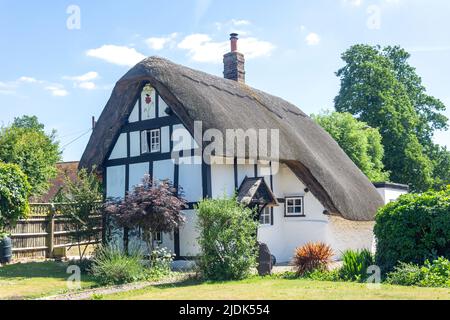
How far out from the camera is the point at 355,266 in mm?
12281

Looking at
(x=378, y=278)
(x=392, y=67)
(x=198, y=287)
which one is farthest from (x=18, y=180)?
(x=392, y=67)

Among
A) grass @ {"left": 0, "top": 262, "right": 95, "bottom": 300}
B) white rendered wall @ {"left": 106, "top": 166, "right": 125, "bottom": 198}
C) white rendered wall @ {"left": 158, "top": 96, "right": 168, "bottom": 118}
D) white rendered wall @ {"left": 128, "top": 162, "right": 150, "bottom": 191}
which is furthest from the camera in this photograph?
white rendered wall @ {"left": 106, "top": 166, "right": 125, "bottom": 198}

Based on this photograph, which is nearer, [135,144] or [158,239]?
[158,239]

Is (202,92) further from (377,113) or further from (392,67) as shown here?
(392,67)

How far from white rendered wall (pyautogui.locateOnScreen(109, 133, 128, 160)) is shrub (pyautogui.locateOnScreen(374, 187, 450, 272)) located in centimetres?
876

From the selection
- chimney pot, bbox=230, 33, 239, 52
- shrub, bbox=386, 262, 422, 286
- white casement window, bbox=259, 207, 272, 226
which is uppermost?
chimney pot, bbox=230, 33, 239, 52

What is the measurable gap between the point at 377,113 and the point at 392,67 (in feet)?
16.4

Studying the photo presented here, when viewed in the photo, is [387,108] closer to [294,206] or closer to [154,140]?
[294,206]

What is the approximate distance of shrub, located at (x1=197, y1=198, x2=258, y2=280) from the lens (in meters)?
12.7

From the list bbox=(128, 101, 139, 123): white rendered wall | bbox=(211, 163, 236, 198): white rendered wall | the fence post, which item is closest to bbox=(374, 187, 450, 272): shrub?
bbox=(211, 163, 236, 198): white rendered wall

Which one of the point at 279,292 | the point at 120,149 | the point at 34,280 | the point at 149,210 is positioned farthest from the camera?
the point at 120,149

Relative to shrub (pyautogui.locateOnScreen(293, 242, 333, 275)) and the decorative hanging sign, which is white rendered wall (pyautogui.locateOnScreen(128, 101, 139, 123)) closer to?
the decorative hanging sign

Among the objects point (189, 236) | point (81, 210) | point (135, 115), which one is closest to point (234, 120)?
point (135, 115)

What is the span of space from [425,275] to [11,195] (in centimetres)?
963
